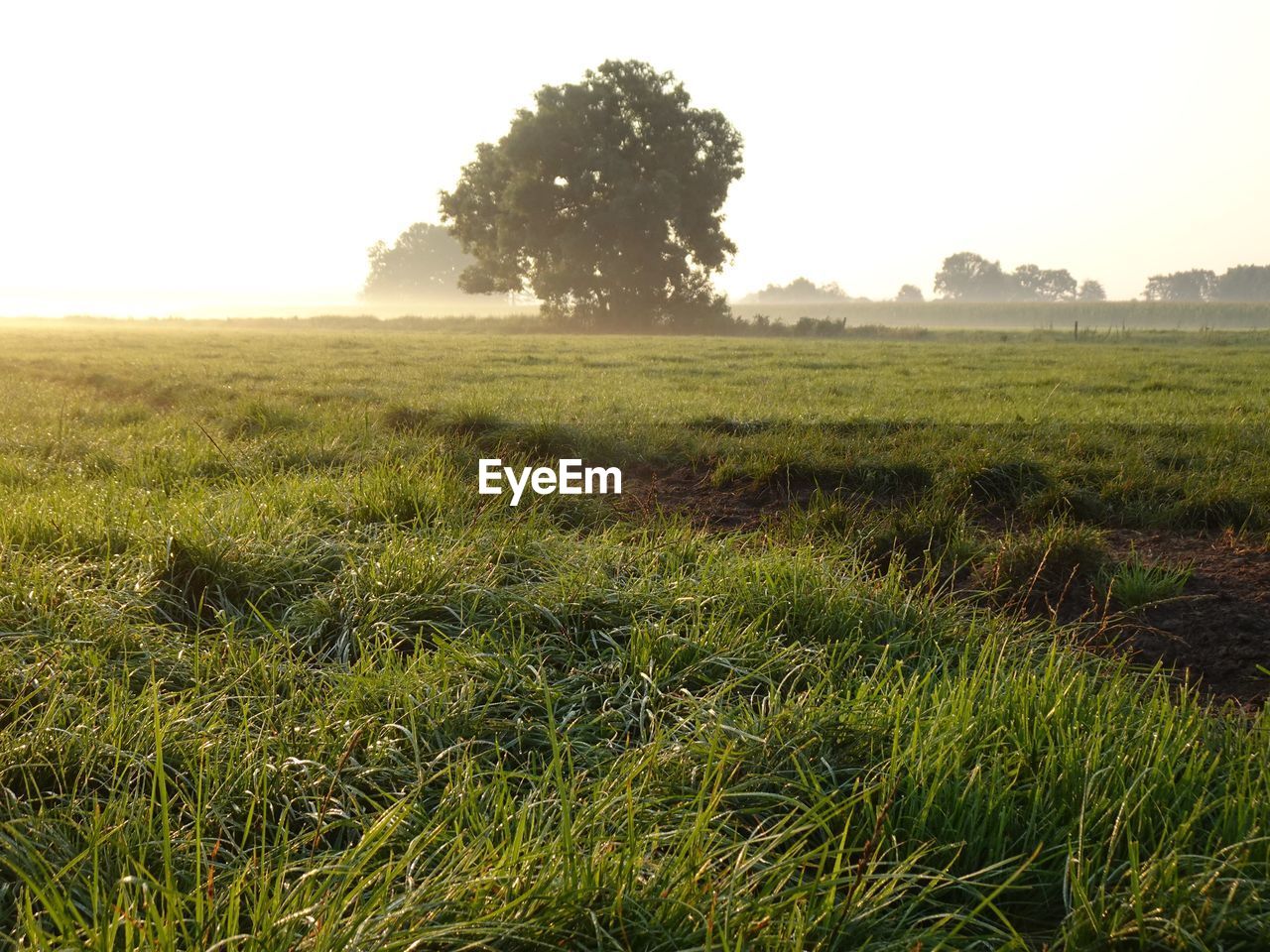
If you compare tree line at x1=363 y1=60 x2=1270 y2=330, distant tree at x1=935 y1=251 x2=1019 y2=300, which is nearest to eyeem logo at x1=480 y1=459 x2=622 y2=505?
tree line at x1=363 y1=60 x2=1270 y2=330

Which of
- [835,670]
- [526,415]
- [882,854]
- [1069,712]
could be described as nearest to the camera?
[882,854]

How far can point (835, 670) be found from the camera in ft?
9.25

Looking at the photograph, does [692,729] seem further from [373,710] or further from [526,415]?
[526,415]

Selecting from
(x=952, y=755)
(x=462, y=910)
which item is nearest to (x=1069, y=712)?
(x=952, y=755)

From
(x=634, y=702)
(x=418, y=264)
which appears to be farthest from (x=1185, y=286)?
(x=634, y=702)

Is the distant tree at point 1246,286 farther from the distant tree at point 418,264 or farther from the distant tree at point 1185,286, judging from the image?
the distant tree at point 418,264

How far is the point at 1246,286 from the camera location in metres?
114

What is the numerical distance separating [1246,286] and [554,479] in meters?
141

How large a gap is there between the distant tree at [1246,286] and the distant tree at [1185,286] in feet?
4.52

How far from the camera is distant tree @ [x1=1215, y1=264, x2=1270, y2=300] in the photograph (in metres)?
114

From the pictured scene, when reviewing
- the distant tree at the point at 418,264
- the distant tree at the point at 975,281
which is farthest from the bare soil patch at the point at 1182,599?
the distant tree at the point at 975,281

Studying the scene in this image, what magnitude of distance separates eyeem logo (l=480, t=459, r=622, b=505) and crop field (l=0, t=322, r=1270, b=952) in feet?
0.50

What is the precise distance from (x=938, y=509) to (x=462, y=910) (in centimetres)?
391

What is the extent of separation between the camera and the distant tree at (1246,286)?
373 feet
